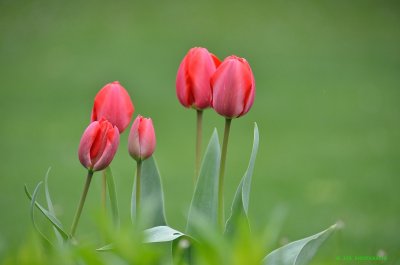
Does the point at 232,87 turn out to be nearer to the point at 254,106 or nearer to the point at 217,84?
the point at 217,84

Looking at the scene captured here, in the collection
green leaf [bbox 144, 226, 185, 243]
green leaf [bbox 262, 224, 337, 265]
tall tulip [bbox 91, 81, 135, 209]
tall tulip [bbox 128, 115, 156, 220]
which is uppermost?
tall tulip [bbox 91, 81, 135, 209]

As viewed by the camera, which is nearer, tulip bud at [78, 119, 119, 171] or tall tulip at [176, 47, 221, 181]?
tulip bud at [78, 119, 119, 171]

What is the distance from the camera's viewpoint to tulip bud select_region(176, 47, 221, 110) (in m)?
1.82

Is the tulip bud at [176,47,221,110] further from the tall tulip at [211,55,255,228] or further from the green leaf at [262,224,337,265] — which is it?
the green leaf at [262,224,337,265]

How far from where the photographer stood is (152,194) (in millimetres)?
1928

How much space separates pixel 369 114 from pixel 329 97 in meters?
0.58

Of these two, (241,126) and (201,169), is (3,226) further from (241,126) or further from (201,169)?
(201,169)

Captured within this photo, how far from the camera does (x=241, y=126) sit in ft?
22.4

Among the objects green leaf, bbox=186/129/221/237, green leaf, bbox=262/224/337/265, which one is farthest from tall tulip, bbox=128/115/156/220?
green leaf, bbox=262/224/337/265

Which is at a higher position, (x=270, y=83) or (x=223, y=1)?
(x=223, y=1)

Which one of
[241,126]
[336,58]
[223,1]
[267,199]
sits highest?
[223,1]

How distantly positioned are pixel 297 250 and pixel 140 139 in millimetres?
423

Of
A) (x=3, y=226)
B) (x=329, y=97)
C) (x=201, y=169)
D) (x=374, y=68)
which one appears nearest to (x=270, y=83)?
(x=329, y=97)

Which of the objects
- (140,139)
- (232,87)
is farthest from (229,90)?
(140,139)
